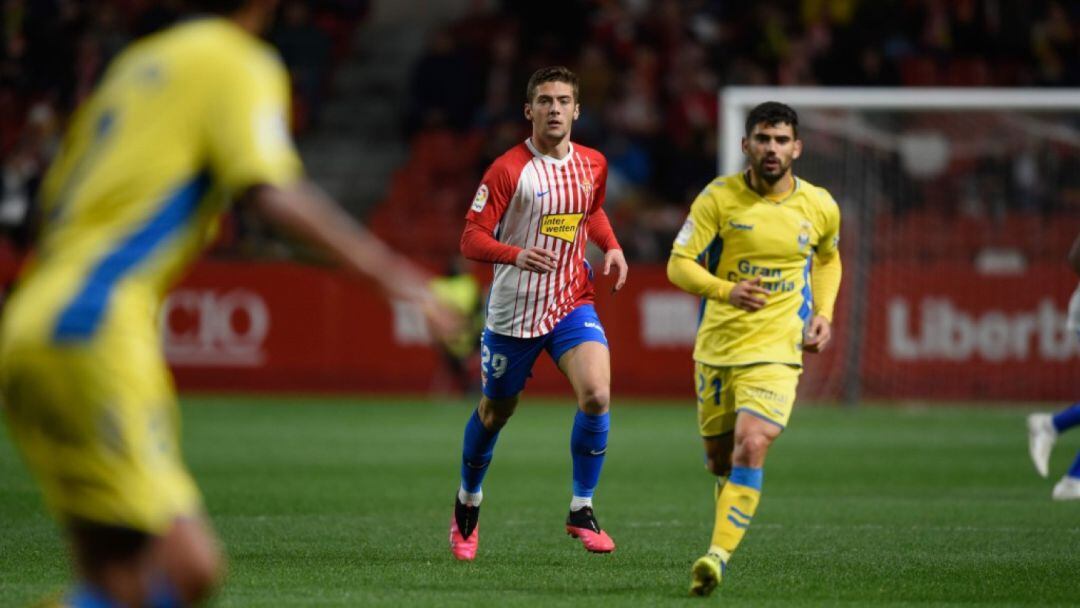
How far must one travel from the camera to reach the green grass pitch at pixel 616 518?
7.23 m

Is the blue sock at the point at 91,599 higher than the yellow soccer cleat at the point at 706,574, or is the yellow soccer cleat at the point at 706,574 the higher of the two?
the blue sock at the point at 91,599

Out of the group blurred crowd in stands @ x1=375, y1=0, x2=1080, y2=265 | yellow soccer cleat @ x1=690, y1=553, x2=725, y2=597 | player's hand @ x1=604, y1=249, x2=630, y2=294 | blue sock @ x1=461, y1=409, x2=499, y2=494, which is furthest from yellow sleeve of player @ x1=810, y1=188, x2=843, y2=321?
blurred crowd in stands @ x1=375, y1=0, x2=1080, y2=265

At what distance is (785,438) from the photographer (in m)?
16.6

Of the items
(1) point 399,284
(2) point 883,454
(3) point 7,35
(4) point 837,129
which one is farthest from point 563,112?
(3) point 7,35

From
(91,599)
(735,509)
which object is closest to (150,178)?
(91,599)

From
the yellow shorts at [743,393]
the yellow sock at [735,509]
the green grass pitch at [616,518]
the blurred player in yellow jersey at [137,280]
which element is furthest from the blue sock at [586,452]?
the blurred player in yellow jersey at [137,280]

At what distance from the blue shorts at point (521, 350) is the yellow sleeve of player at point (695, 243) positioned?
35.8 inches

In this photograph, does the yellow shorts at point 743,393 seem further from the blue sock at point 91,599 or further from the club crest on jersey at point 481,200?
the blue sock at point 91,599

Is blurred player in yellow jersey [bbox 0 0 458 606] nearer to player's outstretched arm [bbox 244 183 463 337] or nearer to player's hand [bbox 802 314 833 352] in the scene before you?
player's outstretched arm [bbox 244 183 463 337]

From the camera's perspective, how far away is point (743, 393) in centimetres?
757

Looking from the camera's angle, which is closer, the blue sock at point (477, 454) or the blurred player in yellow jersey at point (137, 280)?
the blurred player in yellow jersey at point (137, 280)

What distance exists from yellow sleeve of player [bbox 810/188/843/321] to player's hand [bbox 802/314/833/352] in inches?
7.1

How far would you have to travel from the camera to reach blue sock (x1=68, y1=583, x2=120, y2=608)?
12.9 ft

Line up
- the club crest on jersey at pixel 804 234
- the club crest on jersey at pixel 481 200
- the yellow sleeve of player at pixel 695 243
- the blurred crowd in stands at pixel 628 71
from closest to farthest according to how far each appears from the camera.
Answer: the yellow sleeve of player at pixel 695 243, the club crest on jersey at pixel 804 234, the club crest on jersey at pixel 481 200, the blurred crowd in stands at pixel 628 71
